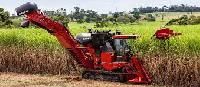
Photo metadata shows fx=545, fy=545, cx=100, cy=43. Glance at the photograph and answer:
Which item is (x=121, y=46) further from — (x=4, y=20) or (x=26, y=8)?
(x=4, y=20)

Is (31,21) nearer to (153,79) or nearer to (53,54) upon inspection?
(53,54)

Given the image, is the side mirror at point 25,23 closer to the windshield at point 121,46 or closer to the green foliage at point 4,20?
the windshield at point 121,46

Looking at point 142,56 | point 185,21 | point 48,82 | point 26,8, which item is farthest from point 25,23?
point 185,21

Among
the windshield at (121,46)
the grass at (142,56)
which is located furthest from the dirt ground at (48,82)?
the windshield at (121,46)

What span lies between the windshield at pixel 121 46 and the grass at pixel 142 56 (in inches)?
21.4

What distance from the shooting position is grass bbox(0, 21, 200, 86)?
43.5 feet

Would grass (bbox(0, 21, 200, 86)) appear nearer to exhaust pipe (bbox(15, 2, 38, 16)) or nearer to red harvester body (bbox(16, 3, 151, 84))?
red harvester body (bbox(16, 3, 151, 84))

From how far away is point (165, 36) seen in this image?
44.1ft

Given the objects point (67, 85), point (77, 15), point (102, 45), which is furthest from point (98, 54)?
point (77, 15)

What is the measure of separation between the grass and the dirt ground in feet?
2.20

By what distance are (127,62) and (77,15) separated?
1520 inches

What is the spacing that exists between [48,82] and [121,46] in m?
2.10

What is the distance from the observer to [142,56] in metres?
14.3

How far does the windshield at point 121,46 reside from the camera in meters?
13.9
